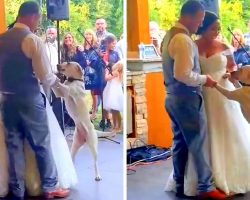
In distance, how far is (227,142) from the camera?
7.47 feet

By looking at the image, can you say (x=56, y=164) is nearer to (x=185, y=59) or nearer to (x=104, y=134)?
(x=104, y=134)

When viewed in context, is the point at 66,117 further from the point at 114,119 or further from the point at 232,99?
the point at 232,99

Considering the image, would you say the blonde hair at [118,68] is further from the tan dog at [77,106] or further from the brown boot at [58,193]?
the brown boot at [58,193]

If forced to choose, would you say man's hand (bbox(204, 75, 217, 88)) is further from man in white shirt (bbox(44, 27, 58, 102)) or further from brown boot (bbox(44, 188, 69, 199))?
brown boot (bbox(44, 188, 69, 199))

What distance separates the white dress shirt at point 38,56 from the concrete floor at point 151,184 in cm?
70

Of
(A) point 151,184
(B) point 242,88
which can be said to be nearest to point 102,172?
(A) point 151,184

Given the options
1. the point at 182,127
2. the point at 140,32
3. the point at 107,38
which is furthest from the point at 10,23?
the point at 182,127

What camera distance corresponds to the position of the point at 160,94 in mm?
2344

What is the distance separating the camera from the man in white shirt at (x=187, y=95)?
7.20 feet

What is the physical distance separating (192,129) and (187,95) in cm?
18

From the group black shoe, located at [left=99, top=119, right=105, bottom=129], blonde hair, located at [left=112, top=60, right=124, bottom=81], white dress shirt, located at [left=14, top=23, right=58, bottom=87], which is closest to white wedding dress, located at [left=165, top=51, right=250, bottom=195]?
blonde hair, located at [left=112, top=60, right=124, bottom=81]

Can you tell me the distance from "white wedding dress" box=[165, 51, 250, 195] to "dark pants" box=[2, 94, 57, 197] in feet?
2.69

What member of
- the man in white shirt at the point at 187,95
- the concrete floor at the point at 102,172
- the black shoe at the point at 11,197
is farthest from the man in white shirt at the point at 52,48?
the black shoe at the point at 11,197

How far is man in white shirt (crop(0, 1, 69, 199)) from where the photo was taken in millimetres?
2160
